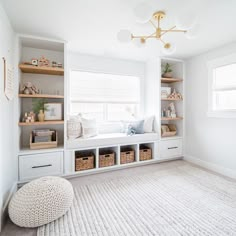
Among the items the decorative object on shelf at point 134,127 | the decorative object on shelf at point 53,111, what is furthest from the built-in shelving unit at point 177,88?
the decorative object on shelf at point 53,111

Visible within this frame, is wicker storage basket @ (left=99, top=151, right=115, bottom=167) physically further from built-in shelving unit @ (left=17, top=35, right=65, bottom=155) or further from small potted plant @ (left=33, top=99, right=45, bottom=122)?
small potted plant @ (left=33, top=99, right=45, bottom=122)

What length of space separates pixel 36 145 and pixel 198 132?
10.2ft

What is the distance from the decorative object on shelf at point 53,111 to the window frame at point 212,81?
9.12 feet

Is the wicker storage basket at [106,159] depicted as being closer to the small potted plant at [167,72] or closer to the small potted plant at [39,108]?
the small potted plant at [39,108]

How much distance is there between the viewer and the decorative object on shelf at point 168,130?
365 cm

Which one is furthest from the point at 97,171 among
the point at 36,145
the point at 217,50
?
the point at 217,50

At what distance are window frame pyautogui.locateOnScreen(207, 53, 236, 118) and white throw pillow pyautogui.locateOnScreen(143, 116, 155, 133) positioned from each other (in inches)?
43.7

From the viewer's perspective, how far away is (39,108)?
272cm

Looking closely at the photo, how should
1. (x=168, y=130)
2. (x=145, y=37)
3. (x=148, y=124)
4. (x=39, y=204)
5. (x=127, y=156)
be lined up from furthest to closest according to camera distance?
(x=168, y=130), (x=148, y=124), (x=127, y=156), (x=145, y=37), (x=39, y=204)

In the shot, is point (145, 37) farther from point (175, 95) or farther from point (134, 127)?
point (175, 95)

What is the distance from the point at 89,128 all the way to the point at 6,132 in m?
1.35

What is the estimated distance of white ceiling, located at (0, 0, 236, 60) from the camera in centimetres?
172

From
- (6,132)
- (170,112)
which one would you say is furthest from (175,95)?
(6,132)

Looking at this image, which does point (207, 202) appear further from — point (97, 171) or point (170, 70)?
point (170, 70)
